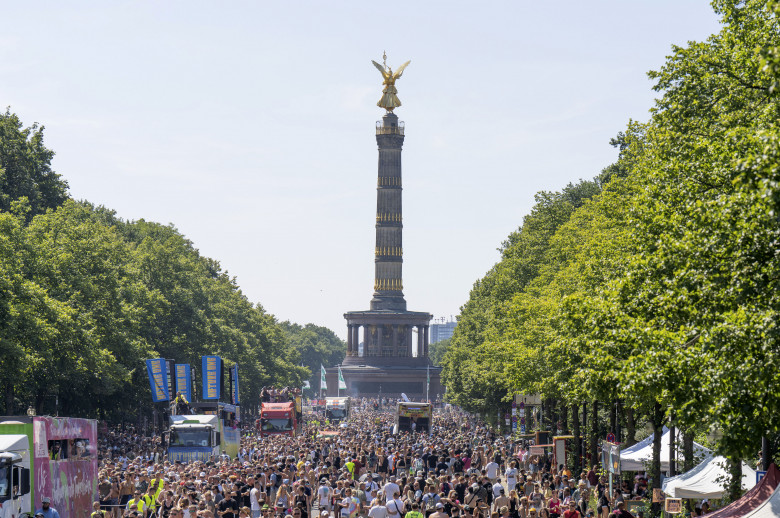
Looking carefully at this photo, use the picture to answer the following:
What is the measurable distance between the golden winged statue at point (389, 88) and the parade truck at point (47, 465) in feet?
456

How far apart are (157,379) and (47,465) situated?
3251 centimetres

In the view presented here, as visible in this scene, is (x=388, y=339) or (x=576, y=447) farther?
(x=388, y=339)

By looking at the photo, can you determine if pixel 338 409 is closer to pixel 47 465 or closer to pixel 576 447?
pixel 576 447

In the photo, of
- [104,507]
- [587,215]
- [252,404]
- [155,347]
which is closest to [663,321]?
[104,507]

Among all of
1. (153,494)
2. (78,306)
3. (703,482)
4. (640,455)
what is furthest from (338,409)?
(703,482)

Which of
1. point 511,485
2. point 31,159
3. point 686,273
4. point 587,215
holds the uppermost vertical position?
point 31,159

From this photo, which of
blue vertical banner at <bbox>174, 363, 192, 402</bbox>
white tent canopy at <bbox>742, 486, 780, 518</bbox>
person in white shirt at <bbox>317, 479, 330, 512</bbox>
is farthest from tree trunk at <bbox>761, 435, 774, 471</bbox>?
blue vertical banner at <bbox>174, 363, 192, 402</bbox>

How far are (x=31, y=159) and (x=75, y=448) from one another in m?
52.7

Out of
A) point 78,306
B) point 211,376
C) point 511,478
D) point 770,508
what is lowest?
point 511,478

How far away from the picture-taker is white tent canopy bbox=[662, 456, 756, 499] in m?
27.2

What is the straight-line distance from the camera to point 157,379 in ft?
194

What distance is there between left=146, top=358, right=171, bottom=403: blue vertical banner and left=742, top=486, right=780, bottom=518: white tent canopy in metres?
43.0

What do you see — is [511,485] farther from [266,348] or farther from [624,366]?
[266,348]

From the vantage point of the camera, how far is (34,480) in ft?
85.0
